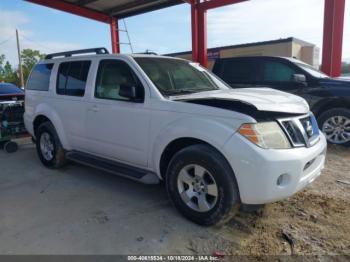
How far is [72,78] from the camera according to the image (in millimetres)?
4742

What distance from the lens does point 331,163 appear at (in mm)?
5297

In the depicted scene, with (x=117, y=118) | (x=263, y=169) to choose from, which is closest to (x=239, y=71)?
(x=117, y=118)

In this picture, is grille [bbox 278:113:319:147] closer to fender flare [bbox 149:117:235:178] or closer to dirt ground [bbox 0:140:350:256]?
fender flare [bbox 149:117:235:178]

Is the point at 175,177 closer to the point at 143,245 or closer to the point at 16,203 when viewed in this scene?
the point at 143,245

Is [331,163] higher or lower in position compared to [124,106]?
lower

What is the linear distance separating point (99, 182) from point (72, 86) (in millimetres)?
1543

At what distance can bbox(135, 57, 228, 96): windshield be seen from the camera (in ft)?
12.4

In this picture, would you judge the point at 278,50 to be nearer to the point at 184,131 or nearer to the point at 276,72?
the point at 276,72

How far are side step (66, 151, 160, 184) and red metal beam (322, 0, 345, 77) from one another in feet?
22.7

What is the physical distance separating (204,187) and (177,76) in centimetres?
168

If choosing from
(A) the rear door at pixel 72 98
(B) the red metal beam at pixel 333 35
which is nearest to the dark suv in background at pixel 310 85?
(B) the red metal beam at pixel 333 35

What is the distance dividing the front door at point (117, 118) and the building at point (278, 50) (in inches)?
785

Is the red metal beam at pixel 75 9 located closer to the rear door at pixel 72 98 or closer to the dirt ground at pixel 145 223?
the rear door at pixel 72 98

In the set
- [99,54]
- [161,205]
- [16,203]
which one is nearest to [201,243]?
[161,205]
